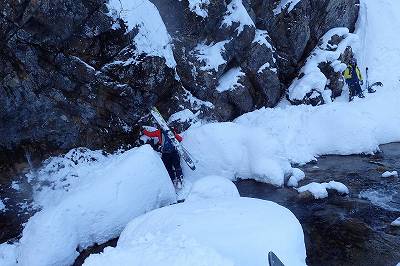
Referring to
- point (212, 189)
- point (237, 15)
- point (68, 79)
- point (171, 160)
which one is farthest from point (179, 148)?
point (237, 15)

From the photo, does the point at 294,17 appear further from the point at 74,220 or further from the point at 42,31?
the point at 74,220

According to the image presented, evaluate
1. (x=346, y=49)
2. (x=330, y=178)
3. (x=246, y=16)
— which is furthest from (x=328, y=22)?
(x=330, y=178)

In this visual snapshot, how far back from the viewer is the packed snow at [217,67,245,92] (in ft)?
52.9

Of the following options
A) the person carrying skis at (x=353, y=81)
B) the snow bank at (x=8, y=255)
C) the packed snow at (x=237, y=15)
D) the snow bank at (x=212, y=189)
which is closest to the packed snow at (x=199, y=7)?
the packed snow at (x=237, y=15)

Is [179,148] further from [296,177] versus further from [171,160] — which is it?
Answer: [296,177]

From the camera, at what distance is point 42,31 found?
38.3 ft

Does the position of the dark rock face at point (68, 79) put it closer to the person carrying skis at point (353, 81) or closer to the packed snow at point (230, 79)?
the packed snow at point (230, 79)

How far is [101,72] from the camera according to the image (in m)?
12.7

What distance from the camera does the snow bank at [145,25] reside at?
1270 centimetres

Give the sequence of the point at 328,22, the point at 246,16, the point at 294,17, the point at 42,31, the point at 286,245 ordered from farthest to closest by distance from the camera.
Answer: the point at 328,22 → the point at 294,17 → the point at 246,16 → the point at 42,31 → the point at 286,245

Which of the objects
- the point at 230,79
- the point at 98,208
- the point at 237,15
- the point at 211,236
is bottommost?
the point at 211,236

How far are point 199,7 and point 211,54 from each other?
74.6 inches

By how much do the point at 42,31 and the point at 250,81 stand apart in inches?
345

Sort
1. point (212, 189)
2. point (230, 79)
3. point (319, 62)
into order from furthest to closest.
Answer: point (319, 62), point (230, 79), point (212, 189)
